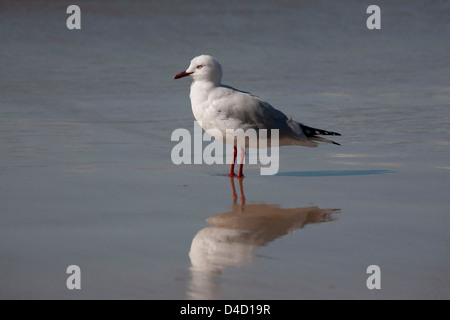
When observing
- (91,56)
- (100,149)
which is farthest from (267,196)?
(91,56)

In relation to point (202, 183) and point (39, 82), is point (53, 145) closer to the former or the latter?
point (202, 183)

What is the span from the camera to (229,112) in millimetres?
5551

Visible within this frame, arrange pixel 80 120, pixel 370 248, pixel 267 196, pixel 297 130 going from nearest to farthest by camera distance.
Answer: pixel 370 248, pixel 267 196, pixel 297 130, pixel 80 120

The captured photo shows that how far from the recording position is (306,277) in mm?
3355

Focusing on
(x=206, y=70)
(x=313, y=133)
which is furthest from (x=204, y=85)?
(x=313, y=133)

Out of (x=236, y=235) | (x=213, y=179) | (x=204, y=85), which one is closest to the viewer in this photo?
(x=236, y=235)

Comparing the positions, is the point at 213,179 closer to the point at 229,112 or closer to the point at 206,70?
the point at 229,112

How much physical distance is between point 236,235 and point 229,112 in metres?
1.73

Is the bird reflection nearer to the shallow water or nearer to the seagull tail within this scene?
the shallow water

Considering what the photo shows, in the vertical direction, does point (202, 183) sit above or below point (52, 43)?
below

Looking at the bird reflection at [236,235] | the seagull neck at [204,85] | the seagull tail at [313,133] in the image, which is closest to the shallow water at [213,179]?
the bird reflection at [236,235]

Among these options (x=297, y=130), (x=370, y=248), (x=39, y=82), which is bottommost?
(x=370, y=248)

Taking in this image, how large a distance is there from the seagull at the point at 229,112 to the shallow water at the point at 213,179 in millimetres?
248

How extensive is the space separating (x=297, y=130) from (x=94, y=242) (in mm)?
2356
